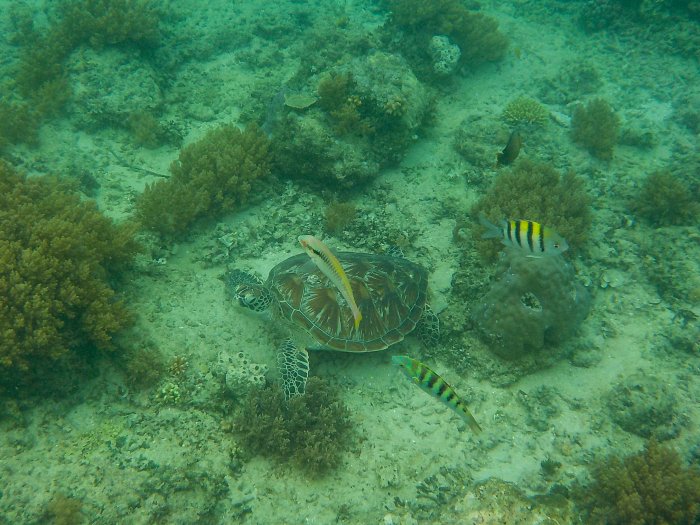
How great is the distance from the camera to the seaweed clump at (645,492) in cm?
375

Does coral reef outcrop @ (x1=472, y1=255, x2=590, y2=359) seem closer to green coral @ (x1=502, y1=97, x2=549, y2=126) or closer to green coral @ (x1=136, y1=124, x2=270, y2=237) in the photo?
green coral @ (x1=136, y1=124, x2=270, y2=237)

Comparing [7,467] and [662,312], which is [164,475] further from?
[662,312]

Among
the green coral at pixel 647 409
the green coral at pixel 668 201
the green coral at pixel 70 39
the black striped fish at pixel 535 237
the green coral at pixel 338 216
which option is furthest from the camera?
the green coral at pixel 70 39

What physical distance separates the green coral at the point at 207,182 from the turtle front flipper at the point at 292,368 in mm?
3228

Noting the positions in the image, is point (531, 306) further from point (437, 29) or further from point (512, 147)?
point (437, 29)

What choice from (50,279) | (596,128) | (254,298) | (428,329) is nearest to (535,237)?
(428,329)

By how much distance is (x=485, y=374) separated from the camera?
5586 mm

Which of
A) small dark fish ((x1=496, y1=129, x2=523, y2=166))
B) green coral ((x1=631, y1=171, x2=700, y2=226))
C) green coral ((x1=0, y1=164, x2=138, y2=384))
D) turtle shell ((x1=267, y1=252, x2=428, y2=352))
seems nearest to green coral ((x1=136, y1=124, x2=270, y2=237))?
green coral ((x1=0, y1=164, x2=138, y2=384))

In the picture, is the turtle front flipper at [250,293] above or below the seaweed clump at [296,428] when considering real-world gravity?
above

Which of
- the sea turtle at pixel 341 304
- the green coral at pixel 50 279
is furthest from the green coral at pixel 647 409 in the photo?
the green coral at pixel 50 279

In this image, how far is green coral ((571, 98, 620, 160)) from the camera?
29.2ft

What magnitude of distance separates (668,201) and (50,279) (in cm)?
997

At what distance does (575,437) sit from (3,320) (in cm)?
693

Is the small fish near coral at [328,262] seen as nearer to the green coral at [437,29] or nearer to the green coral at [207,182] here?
the green coral at [207,182]
